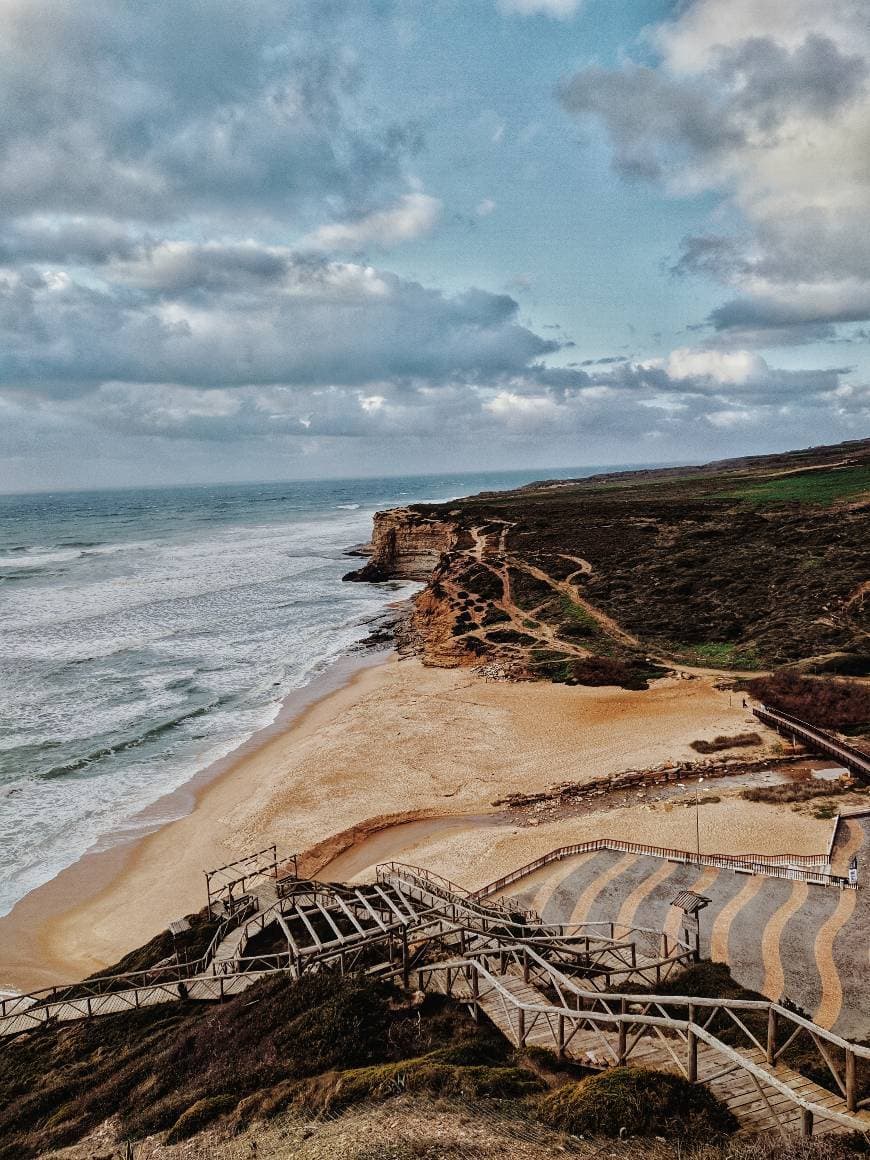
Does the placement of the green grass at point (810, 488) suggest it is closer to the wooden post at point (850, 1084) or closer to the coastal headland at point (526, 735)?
the coastal headland at point (526, 735)

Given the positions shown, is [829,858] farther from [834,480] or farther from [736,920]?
[834,480]

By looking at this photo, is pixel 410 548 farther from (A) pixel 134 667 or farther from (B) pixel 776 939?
(B) pixel 776 939

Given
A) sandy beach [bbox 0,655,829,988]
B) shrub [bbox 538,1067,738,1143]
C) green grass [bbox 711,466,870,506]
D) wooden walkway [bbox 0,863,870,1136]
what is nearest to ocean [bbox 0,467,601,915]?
A: sandy beach [bbox 0,655,829,988]

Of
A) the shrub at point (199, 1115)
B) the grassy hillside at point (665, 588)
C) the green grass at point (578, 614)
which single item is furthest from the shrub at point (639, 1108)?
the green grass at point (578, 614)

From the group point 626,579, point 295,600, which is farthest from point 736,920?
point 295,600

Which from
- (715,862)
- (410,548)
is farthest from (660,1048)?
(410,548)

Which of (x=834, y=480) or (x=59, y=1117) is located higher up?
(x=834, y=480)
